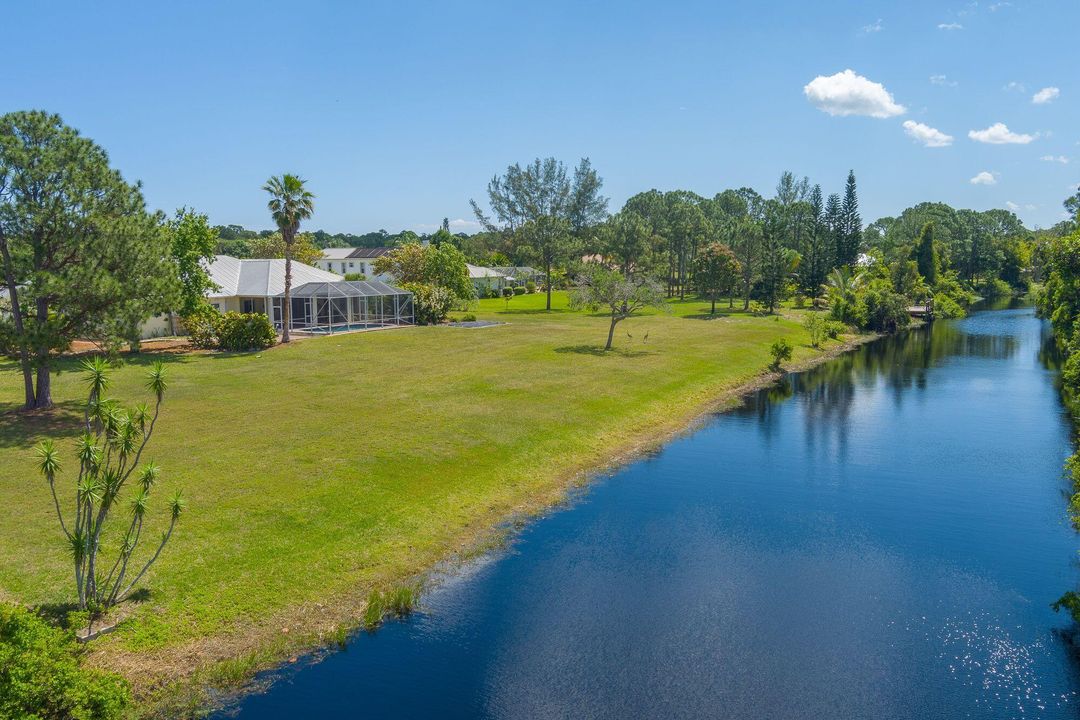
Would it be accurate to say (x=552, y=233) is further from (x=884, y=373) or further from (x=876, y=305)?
(x=884, y=373)

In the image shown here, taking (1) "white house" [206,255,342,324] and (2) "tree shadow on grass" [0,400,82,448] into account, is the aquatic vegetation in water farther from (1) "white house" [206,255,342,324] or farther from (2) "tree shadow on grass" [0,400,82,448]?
(1) "white house" [206,255,342,324]

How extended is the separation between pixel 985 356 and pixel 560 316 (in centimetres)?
3902

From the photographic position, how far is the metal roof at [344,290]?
56531 mm

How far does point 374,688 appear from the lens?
12680 mm

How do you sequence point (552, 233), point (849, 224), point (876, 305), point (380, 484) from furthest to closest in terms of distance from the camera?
point (849, 224) < point (552, 233) < point (876, 305) < point (380, 484)

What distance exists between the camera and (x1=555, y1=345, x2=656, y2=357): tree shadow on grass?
45969 millimetres

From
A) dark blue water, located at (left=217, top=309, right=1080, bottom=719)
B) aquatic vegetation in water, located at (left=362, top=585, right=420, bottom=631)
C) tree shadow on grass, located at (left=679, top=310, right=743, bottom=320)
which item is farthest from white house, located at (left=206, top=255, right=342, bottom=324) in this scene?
aquatic vegetation in water, located at (left=362, top=585, right=420, bottom=631)

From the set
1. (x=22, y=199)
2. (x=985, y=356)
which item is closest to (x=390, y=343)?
(x=22, y=199)

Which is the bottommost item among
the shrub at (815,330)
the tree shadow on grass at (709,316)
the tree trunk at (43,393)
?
the tree trunk at (43,393)

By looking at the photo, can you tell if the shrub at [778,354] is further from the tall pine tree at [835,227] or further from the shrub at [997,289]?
the shrub at [997,289]

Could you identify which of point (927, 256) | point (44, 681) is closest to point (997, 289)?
point (927, 256)

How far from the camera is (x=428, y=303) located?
62.7 meters

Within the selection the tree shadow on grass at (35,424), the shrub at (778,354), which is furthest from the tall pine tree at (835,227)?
the tree shadow on grass at (35,424)

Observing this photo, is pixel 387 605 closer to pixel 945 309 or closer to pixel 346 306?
pixel 346 306
